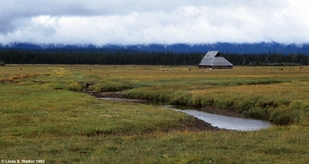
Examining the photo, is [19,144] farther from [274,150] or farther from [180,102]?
[180,102]

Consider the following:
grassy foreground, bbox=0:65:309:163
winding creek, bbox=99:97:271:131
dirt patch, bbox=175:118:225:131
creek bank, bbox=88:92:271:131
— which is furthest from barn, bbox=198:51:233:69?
dirt patch, bbox=175:118:225:131

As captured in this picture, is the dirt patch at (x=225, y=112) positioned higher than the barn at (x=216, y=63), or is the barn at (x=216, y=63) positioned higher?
the barn at (x=216, y=63)

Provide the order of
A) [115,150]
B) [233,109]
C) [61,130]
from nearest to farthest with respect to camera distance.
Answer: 1. [115,150]
2. [61,130]
3. [233,109]

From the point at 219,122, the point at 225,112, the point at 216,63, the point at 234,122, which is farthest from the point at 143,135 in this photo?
the point at 216,63

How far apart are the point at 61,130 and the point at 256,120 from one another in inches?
877

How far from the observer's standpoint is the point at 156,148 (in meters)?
20.9

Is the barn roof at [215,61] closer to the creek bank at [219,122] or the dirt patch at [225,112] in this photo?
the dirt patch at [225,112]

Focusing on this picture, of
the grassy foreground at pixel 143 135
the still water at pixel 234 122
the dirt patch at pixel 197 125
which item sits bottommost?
the still water at pixel 234 122

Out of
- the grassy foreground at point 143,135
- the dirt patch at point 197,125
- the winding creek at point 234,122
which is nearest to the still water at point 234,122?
the winding creek at point 234,122

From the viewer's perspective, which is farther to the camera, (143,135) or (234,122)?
(234,122)

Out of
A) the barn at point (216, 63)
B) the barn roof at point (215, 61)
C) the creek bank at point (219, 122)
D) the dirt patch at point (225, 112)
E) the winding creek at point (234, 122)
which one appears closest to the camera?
the creek bank at point (219, 122)

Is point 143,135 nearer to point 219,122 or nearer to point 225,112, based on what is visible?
point 219,122

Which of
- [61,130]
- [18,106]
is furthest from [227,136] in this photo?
[18,106]

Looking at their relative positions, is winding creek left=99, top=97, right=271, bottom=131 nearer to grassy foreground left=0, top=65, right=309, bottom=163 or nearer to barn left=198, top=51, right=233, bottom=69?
grassy foreground left=0, top=65, right=309, bottom=163
